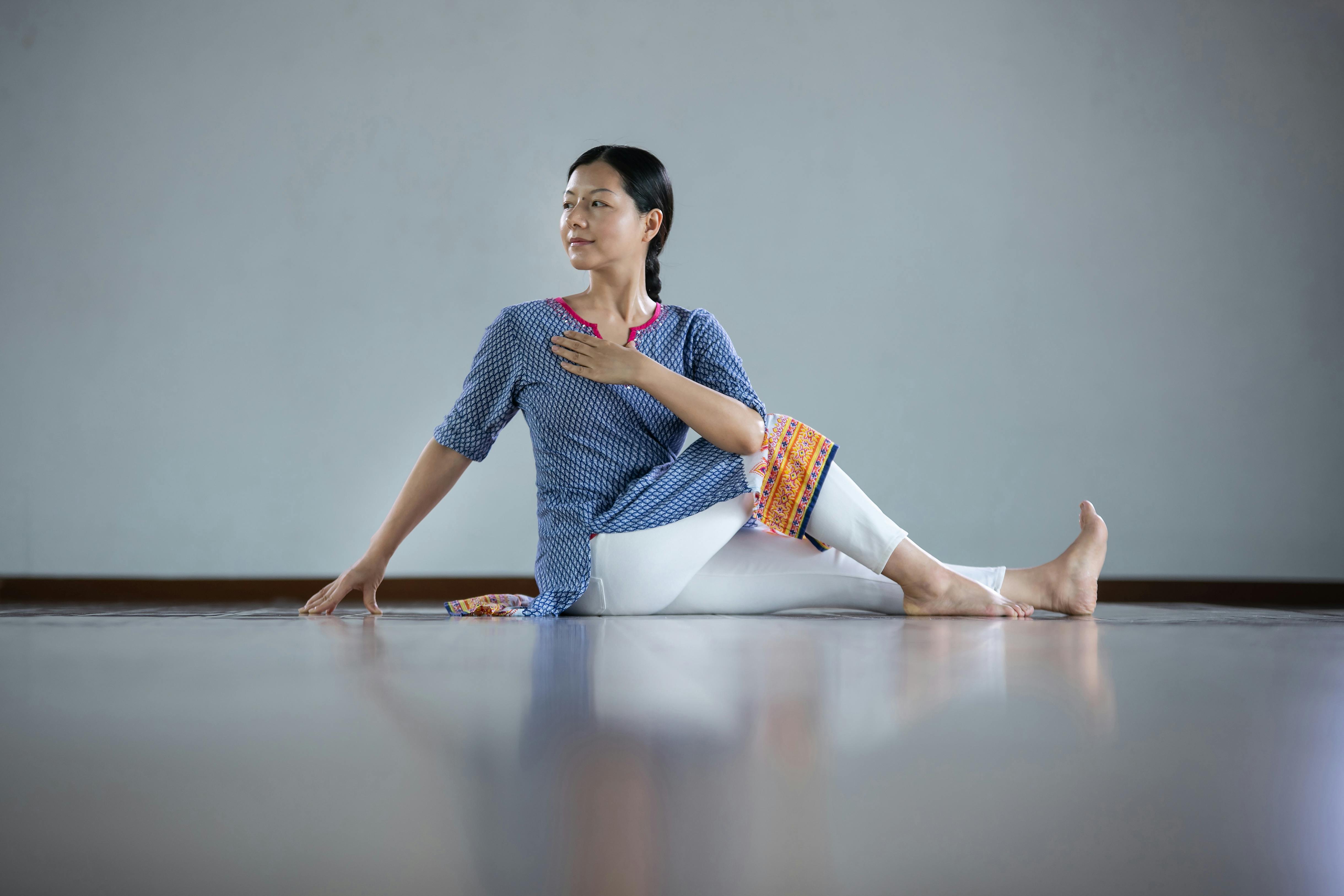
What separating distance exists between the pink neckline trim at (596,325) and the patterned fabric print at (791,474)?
1.04ft

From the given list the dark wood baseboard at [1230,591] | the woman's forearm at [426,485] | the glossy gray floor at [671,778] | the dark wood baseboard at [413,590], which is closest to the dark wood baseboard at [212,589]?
the dark wood baseboard at [413,590]

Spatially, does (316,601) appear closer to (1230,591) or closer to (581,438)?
(581,438)

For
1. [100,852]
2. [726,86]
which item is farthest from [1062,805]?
[726,86]

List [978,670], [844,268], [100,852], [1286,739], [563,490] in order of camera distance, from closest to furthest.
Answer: [100,852], [1286,739], [978,670], [563,490], [844,268]

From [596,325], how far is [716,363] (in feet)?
0.75

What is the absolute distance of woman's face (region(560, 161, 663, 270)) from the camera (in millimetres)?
1622

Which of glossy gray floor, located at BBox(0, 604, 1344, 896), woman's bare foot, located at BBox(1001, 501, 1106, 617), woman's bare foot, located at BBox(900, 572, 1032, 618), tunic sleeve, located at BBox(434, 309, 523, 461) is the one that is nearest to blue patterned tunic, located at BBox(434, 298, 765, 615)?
tunic sleeve, located at BBox(434, 309, 523, 461)

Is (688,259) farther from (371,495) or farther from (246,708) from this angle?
(246,708)

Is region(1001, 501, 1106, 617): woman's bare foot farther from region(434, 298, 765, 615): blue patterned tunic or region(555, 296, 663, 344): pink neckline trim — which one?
region(555, 296, 663, 344): pink neckline trim

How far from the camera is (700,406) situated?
1425 mm

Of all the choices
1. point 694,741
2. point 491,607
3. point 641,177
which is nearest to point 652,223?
point 641,177

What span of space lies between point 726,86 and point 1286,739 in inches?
139

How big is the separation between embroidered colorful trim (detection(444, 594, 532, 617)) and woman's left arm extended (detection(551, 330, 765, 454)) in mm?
414

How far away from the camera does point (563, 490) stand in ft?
5.12
